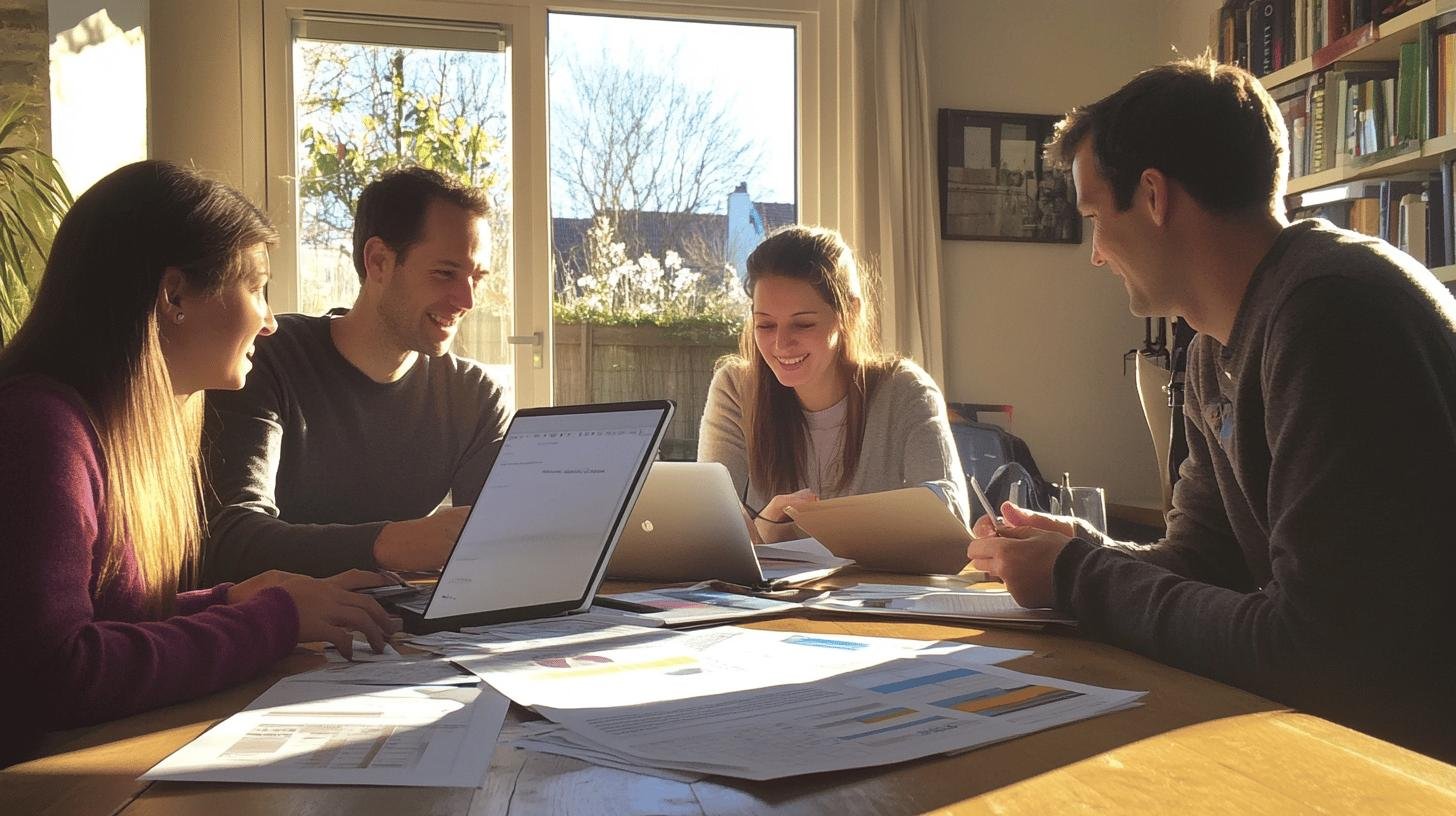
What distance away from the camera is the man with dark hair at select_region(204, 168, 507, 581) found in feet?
6.63

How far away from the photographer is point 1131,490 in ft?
14.3

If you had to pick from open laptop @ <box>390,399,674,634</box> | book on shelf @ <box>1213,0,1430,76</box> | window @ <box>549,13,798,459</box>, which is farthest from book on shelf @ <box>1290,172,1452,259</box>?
open laptop @ <box>390,399,674,634</box>

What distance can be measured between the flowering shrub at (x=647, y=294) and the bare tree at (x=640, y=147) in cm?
8

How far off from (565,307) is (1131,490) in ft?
7.21

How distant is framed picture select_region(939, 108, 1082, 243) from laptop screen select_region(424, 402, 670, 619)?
10.1ft

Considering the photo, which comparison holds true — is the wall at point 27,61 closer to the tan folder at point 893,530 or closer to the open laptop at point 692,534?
the open laptop at point 692,534

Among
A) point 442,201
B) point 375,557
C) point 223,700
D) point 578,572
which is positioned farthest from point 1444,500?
point 442,201

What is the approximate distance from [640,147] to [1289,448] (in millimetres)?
3348

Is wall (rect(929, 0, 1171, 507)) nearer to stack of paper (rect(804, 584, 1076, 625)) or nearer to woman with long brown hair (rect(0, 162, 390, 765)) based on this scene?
stack of paper (rect(804, 584, 1076, 625))

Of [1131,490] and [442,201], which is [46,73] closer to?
[442,201]

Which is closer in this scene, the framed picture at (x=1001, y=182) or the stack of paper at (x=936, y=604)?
the stack of paper at (x=936, y=604)

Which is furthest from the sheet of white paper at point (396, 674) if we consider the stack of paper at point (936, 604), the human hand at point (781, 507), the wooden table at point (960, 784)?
the human hand at point (781, 507)

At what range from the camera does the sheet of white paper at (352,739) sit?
27.0 inches

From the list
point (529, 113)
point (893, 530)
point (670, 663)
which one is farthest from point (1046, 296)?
point (670, 663)
